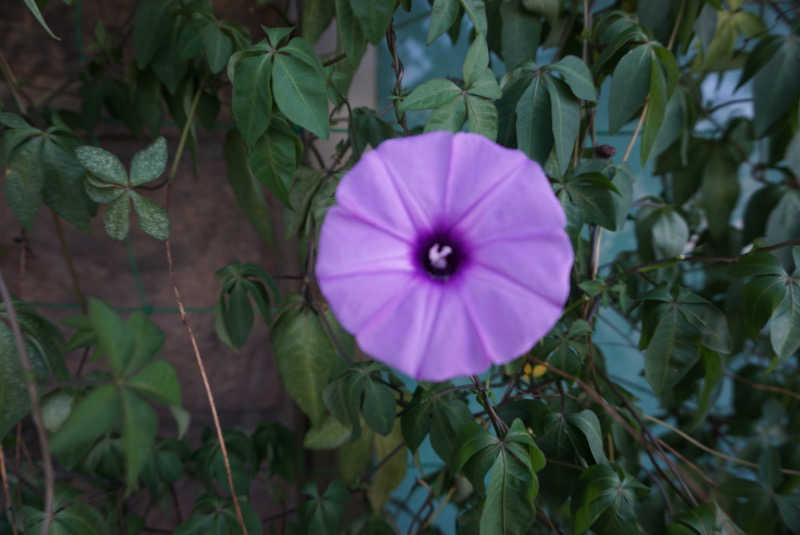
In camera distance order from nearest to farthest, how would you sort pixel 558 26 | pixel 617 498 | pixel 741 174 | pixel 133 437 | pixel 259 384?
1. pixel 133 437
2. pixel 617 498
3. pixel 558 26
4. pixel 259 384
5. pixel 741 174

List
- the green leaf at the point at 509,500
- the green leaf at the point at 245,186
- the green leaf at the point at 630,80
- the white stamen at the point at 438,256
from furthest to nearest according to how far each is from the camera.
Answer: the green leaf at the point at 245,186 < the green leaf at the point at 630,80 < the green leaf at the point at 509,500 < the white stamen at the point at 438,256

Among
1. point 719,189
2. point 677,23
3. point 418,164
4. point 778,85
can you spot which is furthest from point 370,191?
point 719,189

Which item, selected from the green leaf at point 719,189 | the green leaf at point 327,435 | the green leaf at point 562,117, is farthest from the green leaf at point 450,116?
the green leaf at point 719,189

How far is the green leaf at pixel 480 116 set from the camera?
1.99 feet

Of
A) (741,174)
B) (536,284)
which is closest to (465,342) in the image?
(536,284)

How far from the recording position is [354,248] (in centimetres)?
43

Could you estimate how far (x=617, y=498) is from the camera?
2.16ft

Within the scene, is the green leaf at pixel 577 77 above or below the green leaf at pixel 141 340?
above

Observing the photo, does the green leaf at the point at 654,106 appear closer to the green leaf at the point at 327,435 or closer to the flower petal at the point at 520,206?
the flower petal at the point at 520,206

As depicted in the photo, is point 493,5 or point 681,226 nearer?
point 493,5

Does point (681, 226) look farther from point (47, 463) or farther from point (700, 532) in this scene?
point (47, 463)

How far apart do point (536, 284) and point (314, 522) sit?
66 cm

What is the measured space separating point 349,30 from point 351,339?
0.46 metres

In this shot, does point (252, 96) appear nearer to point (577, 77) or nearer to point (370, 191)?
point (370, 191)
